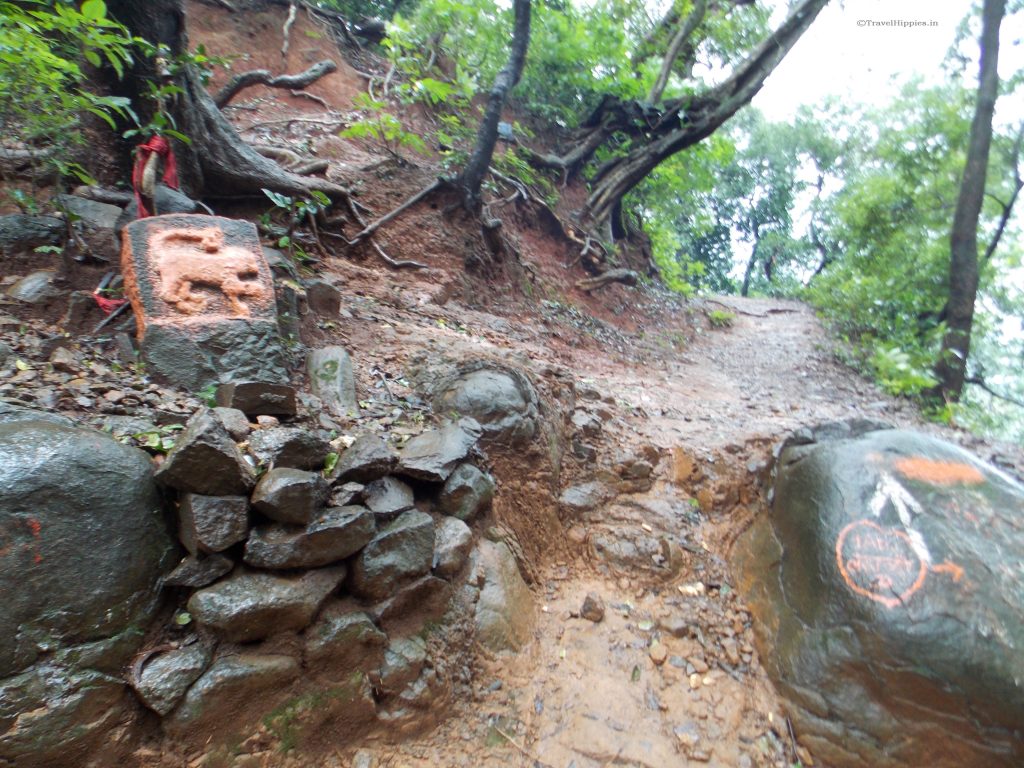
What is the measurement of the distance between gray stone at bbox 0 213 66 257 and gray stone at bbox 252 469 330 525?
6.78 feet

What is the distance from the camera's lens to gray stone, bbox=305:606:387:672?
6.79ft

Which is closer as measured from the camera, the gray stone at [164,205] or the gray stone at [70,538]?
the gray stone at [70,538]

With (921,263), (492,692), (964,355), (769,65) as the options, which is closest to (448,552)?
(492,692)

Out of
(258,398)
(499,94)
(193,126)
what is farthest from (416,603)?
(499,94)

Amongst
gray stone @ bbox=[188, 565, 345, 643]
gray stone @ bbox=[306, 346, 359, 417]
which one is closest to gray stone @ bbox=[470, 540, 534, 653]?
gray stone @ bbox=[188, 565, 345, 643]

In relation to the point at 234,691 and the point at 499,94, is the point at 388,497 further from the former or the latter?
the point at 499,94

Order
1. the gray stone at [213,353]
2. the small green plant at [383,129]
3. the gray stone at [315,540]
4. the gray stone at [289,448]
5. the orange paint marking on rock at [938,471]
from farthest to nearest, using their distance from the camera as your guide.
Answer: the small green plant at [383,129] → the orange paint marking on rock at [938,471] → the gray stone at [213,353] → the gray stone at [289,448] → the gray stone at [315,540]

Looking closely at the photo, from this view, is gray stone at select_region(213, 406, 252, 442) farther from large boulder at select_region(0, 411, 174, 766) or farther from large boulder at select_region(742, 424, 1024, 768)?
large boulder at select_region(742, 424, 1024, 768)

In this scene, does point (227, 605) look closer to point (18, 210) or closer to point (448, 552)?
point (448, 552)

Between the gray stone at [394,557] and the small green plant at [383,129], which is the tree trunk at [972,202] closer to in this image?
the small green plant at [383,129]

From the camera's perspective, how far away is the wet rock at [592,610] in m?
2.98

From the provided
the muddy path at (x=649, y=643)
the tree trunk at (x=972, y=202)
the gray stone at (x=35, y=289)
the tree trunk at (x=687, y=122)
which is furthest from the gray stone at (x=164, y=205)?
the tree trunk at (x=972, y=202)

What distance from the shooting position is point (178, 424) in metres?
2.28

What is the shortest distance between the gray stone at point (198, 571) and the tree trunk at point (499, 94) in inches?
215
